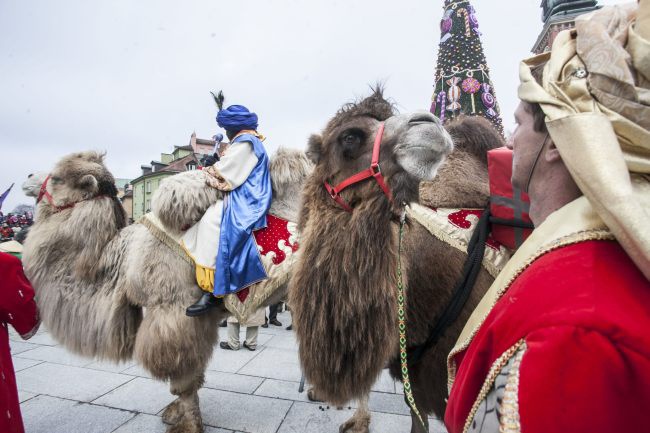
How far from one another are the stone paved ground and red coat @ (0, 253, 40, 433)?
59.9 inches

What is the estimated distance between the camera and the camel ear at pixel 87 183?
3232 mm

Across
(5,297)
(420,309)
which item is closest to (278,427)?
(420,309)

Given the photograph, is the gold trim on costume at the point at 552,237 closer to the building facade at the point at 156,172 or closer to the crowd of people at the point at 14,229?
the crowd of people at the point at 14,229

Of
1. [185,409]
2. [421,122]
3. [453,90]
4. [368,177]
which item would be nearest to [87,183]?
[185,409]

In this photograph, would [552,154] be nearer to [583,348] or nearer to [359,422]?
[583,348]

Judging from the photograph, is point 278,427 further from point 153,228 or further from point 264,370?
point 153,228

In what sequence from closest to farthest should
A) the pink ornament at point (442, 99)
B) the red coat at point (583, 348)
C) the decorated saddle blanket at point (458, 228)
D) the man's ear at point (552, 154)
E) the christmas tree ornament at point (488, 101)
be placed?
the red coat at point (583, 348) < the man's ear at point (552, 154) < the decorated saddle blanket at point (458, 228) < the christmas tree ornament at point (488, 101) < the pink ornament at point (442, 99)

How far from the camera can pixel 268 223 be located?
10.6 feet

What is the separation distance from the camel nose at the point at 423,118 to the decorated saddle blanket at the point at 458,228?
0.50 m

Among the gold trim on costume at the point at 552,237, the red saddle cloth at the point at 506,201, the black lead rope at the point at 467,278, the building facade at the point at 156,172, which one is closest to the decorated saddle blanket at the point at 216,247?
the black lead rope at the point at 467,278

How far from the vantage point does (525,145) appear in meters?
0.98

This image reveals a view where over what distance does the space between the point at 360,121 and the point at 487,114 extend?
5.19 m

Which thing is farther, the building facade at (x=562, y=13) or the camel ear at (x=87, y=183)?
the building facade at (x=562, y=13)

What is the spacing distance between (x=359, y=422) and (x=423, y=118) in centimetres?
285
